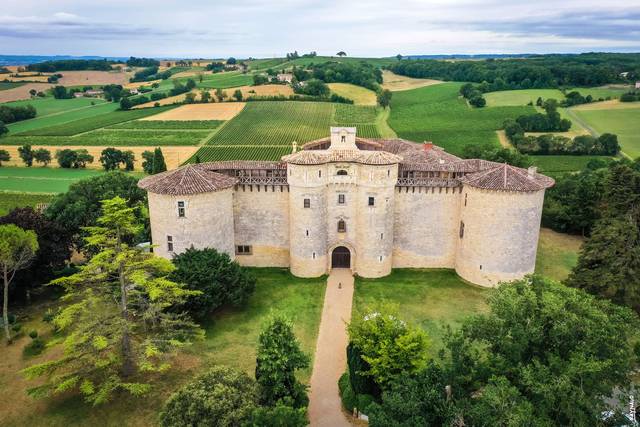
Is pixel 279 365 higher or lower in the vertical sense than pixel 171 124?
lower

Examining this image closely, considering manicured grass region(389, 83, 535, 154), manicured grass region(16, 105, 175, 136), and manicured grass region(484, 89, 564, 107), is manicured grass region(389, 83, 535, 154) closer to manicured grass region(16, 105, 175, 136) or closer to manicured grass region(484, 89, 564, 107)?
manicured grass region(484, 89, 564, 107)

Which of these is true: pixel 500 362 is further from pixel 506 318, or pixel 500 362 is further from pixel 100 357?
pixel 100 357

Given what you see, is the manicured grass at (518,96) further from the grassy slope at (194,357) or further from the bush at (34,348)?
the bush at (34,348)

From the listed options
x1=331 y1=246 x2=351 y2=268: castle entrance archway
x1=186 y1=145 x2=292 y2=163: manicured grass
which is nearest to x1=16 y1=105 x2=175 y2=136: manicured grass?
x1=186 y1=145 x2=292 y2=163: manicured grass

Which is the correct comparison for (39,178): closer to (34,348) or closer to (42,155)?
(42,155)

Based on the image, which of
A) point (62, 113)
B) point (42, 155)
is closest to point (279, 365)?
point (42, 155)

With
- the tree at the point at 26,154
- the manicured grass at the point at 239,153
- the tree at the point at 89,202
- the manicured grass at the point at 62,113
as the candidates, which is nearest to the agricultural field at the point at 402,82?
the manicured grass at the point at 239,153
